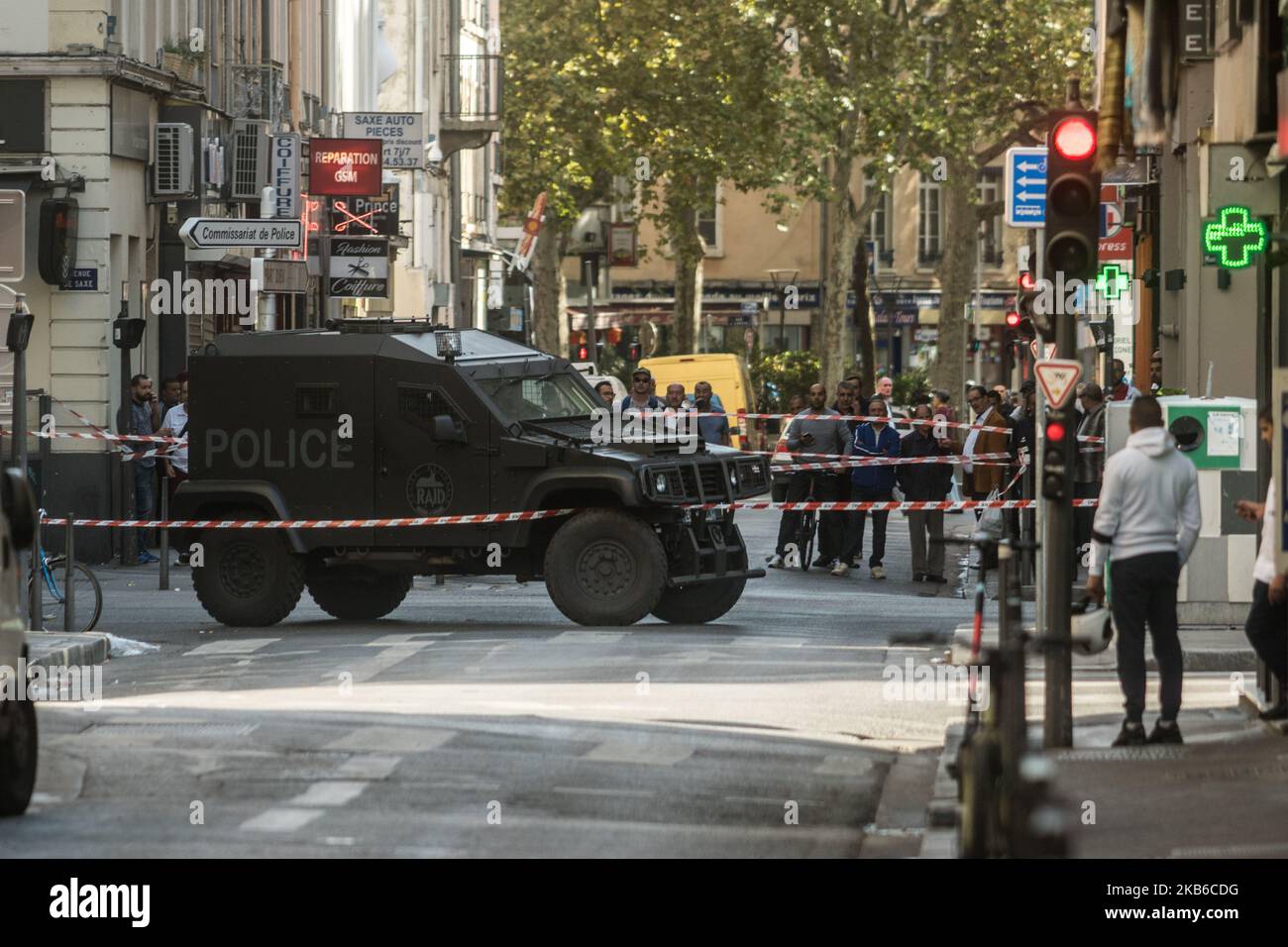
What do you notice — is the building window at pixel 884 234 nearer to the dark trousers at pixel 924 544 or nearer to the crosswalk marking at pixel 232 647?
the dark trousers at pixel 924 544

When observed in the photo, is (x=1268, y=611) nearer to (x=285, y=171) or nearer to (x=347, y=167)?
(x=285, y=171)

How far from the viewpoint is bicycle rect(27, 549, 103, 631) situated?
20203 millimetres

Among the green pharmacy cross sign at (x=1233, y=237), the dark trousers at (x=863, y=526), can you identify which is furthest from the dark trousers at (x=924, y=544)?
the green pharmacy cross sign at (x=1233, y=237)

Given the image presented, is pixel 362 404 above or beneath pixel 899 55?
beneath

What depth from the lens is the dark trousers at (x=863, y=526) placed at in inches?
1035

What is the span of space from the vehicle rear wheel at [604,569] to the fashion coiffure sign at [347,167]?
18239 mm

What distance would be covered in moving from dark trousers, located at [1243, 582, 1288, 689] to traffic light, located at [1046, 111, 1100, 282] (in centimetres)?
203

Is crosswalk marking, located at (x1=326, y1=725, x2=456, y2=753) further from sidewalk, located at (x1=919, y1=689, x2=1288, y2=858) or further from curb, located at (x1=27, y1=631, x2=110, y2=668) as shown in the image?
curb, located at (x1=27, y1=631, x2=110, y2=668)

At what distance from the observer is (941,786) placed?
12156mm

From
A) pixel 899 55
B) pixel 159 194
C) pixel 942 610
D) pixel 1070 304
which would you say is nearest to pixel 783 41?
pixel 899 55
